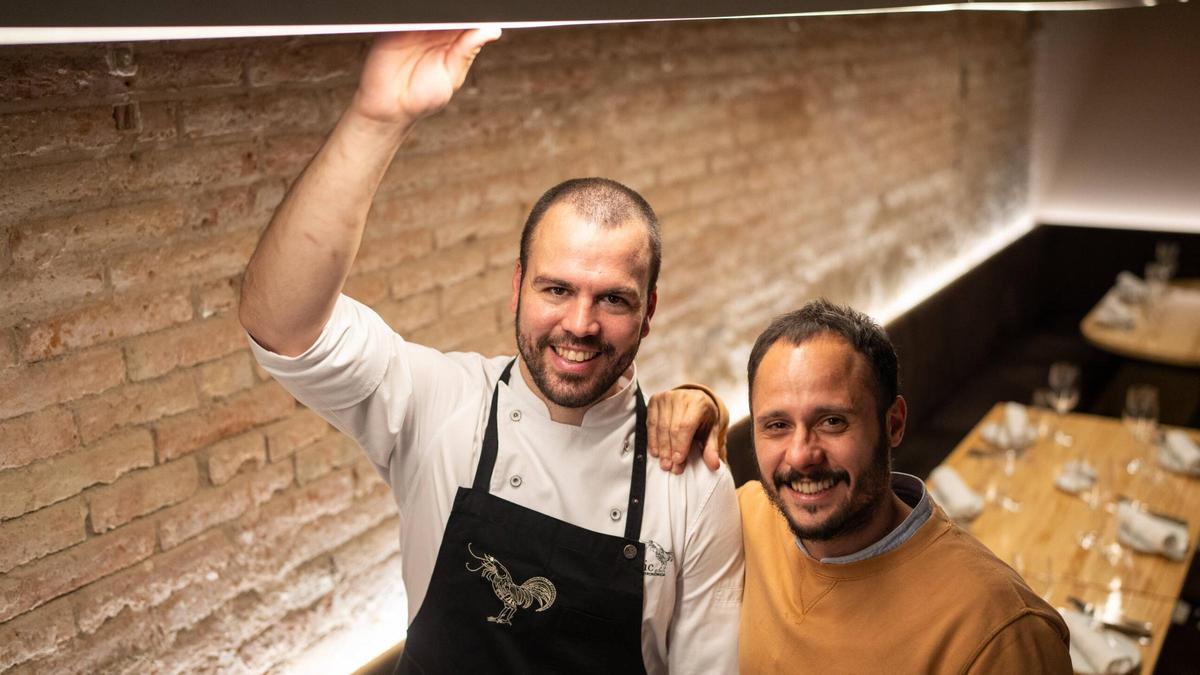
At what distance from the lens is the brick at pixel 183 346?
2447 millimetres

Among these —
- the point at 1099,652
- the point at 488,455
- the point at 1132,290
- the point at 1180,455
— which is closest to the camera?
the point at 488,455

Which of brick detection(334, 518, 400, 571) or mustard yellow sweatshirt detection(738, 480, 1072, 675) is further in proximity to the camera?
brick detection(334, 518, 400, 571)

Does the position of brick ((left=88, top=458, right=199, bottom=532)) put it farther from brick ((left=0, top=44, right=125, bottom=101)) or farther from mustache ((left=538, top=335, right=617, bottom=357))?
mustache ((left=538, top=335, right=617, bottom=357))

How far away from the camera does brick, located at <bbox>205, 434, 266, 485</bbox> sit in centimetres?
265

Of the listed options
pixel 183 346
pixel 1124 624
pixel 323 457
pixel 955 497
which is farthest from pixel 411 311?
pixel 1124 624

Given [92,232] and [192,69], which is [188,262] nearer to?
[92,232]

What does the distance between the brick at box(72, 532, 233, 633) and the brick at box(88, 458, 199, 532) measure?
0.40 feet

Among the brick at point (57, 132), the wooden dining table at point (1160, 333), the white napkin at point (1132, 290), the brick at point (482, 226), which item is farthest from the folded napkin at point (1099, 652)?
the white napkin at point (1132, 290)

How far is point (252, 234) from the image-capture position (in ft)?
8.73

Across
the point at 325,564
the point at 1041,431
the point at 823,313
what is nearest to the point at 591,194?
the point at 823,313

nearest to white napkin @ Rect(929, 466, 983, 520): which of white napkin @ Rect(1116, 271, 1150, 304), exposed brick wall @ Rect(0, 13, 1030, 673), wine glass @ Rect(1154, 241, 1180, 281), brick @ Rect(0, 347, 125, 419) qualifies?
exposed brick wall @ Rect(0, 13, 1030, 673)

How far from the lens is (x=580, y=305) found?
191cm

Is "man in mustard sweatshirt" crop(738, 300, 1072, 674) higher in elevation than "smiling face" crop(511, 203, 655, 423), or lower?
lower

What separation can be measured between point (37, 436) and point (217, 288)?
1.75 feet
